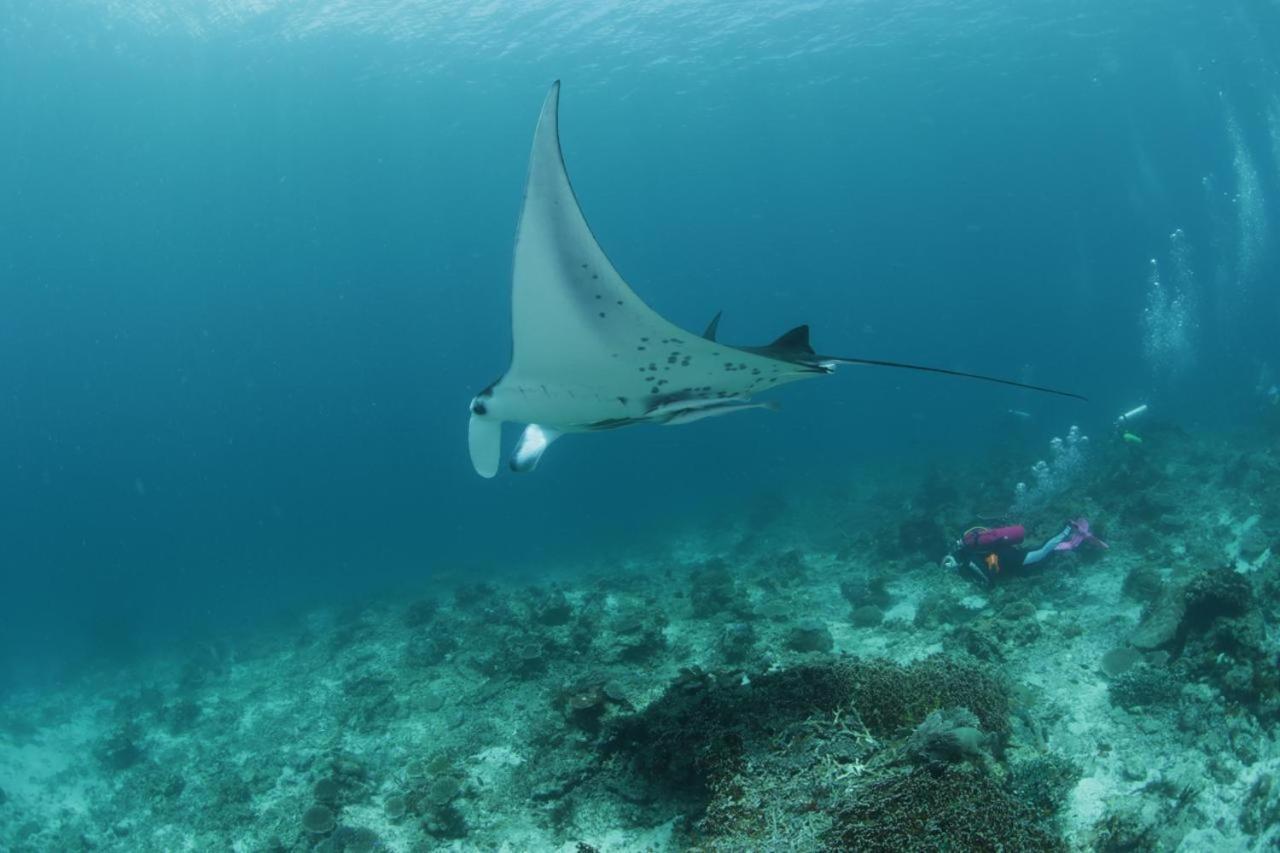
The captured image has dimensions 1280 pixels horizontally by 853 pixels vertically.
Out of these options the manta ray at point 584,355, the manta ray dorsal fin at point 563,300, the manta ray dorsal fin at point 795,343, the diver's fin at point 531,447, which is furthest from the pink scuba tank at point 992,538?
the manta ray dorsal fin at point 563,300

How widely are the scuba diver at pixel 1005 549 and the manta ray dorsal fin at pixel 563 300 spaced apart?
7740 mm

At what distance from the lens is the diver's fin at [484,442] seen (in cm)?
490

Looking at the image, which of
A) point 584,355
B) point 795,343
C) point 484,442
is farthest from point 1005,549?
point 584,355

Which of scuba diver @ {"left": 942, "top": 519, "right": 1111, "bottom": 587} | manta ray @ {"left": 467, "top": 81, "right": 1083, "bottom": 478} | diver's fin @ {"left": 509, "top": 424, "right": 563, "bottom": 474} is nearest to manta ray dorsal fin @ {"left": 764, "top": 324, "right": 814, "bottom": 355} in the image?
manta ray @ {"left": 467, "top": 81, "right": 1083, "bottom": 478}

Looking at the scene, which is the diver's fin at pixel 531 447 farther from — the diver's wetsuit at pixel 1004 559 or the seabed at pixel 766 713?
the diver's wetsuit at pixel 1004 559

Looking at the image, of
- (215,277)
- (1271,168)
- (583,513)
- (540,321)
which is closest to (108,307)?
(215,277)

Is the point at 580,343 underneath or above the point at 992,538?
above

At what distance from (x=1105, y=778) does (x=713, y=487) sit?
31.2m

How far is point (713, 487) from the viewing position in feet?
118

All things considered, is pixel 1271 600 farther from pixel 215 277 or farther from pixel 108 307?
pixel 108 307

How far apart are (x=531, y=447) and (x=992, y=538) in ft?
25.4

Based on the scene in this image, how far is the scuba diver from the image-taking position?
965 cm

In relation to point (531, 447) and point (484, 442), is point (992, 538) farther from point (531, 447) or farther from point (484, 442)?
point (484, 442)

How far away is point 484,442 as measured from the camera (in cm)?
506
